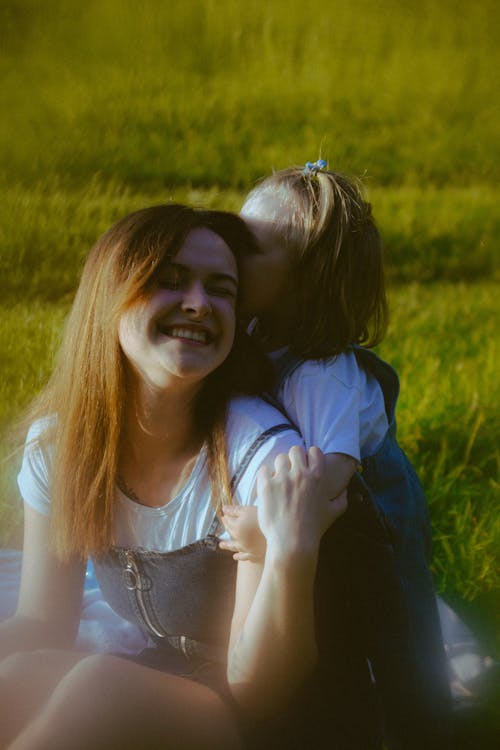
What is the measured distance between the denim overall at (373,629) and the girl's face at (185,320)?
234mm

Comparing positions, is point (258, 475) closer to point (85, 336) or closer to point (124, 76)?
point (85, 336)

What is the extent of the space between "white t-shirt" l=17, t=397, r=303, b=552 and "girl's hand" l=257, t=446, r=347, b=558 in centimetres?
8

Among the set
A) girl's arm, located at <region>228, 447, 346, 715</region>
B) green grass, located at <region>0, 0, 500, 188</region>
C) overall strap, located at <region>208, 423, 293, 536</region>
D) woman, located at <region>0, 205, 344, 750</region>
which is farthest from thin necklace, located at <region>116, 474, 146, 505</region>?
green grass, located at <region>0, 0, 500, 188</region>

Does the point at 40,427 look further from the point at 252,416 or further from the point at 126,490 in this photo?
the point at 252,416

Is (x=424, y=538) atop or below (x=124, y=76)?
below

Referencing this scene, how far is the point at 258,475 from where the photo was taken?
1.47 meters

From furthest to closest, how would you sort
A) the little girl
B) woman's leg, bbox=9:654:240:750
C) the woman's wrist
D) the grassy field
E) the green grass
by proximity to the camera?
the green grass < the grassy field < the little girl < the woman's wrist < woman's leg, bbox=9:654:240:750

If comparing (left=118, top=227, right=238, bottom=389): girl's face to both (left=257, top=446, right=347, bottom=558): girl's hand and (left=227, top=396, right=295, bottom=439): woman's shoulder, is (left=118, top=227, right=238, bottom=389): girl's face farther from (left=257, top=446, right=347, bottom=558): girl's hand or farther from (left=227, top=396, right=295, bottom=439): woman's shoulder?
(left=257, top=446, right=347, bottom=558): girl's hand

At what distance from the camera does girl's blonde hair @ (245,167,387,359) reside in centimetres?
182

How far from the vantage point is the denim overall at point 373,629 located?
5.35ft

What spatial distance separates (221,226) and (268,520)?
627 millimetres

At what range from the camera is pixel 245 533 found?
4.83ft

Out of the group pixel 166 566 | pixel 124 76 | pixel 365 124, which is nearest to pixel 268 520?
pixel 166 566

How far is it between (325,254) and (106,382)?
540 millimetres
